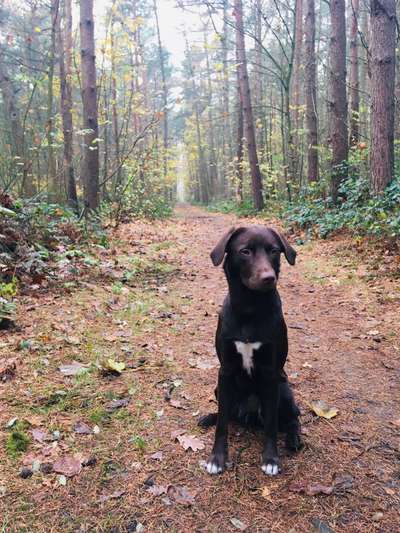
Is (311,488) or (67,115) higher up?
(67,115)

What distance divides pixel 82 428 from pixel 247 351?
4.58 ft

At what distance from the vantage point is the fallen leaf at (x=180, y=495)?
8.32 feet

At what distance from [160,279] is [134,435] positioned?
4.75 m

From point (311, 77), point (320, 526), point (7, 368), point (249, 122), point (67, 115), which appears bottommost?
point (320, 526)

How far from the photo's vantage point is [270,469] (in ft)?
9.04

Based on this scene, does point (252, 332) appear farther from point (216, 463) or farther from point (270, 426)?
point (216, 463)

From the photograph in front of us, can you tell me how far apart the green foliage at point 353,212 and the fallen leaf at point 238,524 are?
20.9 ft

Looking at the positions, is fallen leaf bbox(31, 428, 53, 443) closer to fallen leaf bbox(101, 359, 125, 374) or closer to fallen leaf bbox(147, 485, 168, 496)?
fallen leaf bbox(147, 485, 168, 496)

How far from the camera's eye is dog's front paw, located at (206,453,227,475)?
2773mm

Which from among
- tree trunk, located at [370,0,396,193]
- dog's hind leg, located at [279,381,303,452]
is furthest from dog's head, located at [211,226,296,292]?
tree trunk, located at [370,0,396,193]

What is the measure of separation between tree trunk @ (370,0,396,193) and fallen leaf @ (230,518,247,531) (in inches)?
318

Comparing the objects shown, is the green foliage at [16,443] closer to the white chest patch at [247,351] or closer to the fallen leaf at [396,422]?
the white chest patch at [247,351]

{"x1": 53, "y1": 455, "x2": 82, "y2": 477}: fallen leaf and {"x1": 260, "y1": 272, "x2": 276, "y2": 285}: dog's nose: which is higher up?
{"x1": 260, "y1": 272, "x2": 276, "y2": 285}: dog's nose

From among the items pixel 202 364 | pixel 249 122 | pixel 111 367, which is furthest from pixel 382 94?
pixel 249 122
